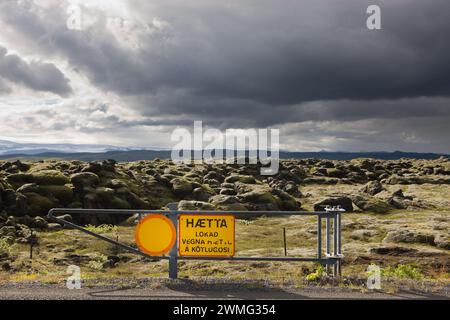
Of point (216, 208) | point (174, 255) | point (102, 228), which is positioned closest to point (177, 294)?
A: point (174, 255)

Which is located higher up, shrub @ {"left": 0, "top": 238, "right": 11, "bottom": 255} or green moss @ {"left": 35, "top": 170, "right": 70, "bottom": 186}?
green moss @ {"left": 35, "top": 170, "right": 70, "bottom": 186}

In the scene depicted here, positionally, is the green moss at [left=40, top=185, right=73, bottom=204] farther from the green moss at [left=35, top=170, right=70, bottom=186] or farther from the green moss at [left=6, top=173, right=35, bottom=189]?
the green moss at [left=6, top=173, right=35, bottom=189]

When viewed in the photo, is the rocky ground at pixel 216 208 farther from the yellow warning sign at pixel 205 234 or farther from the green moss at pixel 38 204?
the yellow warning sign at pixel 205 234

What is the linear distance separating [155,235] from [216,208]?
41.0m

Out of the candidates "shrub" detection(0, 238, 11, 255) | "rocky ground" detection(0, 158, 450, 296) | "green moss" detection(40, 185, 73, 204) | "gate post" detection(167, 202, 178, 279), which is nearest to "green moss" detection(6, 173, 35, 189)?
"rocky ground" detection(0, 158, 450, 296)

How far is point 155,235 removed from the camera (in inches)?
455

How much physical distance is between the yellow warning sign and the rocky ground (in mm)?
1329

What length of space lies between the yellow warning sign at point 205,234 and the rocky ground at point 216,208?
1.33 metres

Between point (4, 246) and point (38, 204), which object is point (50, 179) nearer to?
point (38, 204)

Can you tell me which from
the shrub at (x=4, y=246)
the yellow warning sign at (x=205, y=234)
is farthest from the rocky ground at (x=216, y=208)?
the yellow warning sign at (x=205, y=234)

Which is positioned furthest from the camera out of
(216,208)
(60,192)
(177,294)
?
(216,208)

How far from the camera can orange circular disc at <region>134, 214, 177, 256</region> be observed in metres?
11.5

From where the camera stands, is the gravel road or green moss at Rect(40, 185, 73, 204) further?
green moss at Rect(40, 185, 73, 204)

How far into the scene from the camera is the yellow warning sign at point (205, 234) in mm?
11516
